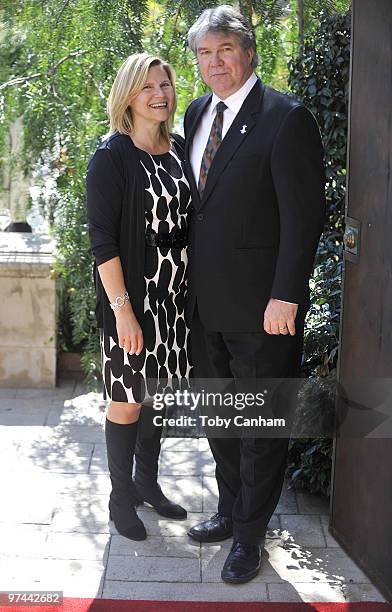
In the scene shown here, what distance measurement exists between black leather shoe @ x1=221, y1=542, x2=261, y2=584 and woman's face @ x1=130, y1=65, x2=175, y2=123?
4.86ft

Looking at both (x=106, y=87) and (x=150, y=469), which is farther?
(x=106, y=87)

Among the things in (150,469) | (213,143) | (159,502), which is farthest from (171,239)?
(159,502)

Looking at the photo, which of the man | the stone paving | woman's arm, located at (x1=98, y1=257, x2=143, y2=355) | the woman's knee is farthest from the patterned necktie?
the stone paving

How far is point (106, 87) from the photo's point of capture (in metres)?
4.34

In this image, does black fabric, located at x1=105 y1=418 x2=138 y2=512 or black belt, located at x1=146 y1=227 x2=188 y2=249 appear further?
black fabric, located at x1=105 y1=418 x2=138 y2=512

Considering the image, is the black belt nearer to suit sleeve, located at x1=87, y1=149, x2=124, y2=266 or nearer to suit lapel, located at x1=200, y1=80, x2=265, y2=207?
suit sleeve, located at x1=87, y1=149, x2=124, y2=266

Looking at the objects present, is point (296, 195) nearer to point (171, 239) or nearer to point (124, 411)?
point (171, 239)

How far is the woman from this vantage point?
332 centimetres

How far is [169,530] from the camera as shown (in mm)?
3676

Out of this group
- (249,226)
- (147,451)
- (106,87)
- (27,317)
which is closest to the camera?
(249,226)

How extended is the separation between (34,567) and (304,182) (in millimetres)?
1557

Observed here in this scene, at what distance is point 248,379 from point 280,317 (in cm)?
29

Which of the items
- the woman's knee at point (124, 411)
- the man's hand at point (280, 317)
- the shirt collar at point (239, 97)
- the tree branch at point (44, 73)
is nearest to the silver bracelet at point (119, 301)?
the woman's knee at point (124, 411)

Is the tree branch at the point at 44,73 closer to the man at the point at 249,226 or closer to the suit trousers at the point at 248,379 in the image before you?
the man at the point at 249,226
